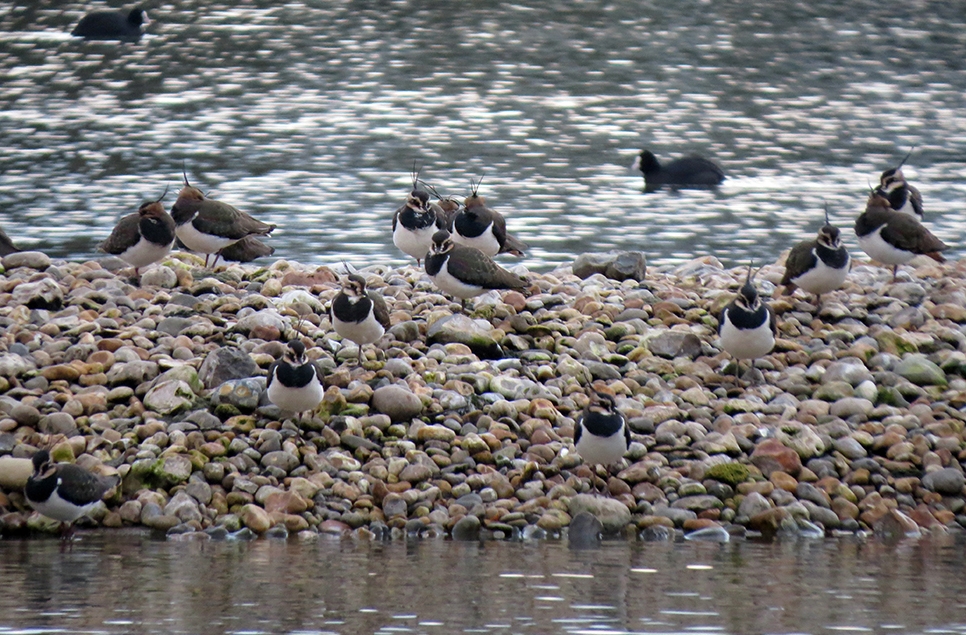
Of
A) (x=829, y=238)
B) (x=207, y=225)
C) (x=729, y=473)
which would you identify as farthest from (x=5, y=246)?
(x=829, y=238)

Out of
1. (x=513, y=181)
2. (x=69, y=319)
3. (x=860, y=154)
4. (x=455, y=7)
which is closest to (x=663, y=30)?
(x=455, y=7)

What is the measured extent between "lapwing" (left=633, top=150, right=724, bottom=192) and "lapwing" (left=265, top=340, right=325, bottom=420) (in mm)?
13167

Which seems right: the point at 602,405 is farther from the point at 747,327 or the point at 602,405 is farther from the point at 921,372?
the point at 921,372

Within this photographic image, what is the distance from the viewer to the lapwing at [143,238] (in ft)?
44.2

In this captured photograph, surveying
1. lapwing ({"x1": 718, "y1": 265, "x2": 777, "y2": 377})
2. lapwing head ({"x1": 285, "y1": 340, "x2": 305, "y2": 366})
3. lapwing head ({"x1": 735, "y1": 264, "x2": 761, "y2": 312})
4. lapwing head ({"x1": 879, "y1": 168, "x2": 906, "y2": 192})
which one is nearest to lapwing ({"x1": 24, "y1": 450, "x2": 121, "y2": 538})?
lapwing head ({"x1": 285, "y1": 340, "x2": 305, "y2": 366})

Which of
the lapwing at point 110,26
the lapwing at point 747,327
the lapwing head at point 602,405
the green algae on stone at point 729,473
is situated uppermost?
the lapwing at point 110,26

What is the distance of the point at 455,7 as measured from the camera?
43.9 meters

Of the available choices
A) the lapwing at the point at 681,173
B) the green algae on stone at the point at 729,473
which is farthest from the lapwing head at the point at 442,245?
the lapwing at the point at 681,173

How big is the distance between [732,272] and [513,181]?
841 cm

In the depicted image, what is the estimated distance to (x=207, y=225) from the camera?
14.3m

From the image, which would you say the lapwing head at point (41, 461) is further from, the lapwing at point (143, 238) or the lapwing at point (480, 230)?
the lapwing at point (480, 230)

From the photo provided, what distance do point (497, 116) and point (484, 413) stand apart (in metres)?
18.6

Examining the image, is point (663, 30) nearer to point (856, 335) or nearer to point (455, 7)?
point (455, 7)

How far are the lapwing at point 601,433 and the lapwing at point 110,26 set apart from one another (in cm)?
3140
